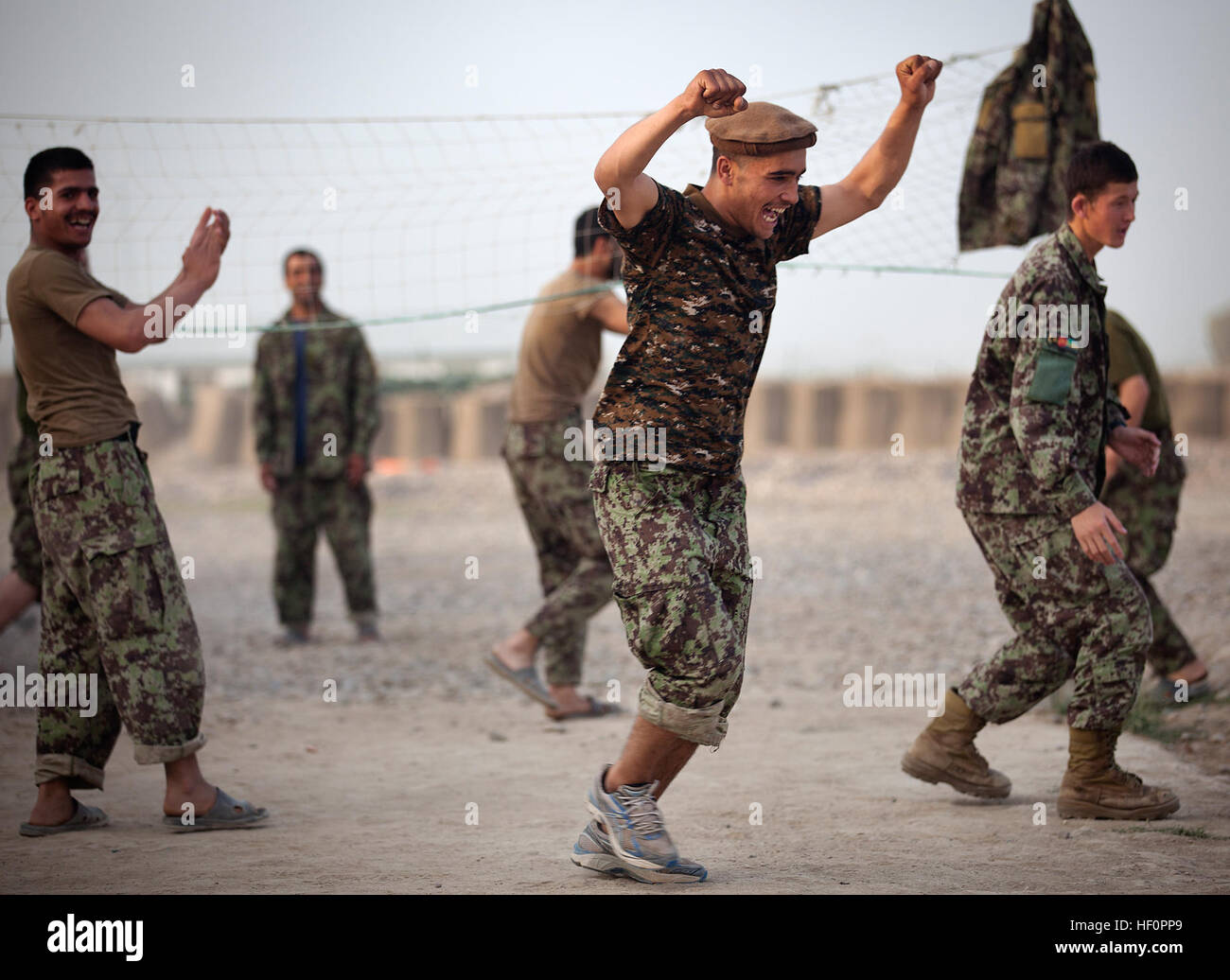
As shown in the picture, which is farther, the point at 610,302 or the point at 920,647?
the point at 920,647

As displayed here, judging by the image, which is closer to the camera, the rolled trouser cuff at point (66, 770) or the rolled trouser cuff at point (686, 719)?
the rolled trouser cuff at point (686, 719)

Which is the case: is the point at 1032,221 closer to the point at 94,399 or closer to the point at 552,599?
the point at 552,599

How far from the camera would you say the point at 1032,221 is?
20.2ft

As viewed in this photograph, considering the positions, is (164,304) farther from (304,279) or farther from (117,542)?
(304,279)

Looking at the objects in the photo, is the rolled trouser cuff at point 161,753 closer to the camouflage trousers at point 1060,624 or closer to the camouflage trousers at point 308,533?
the camouflage trousers at point 1060,624

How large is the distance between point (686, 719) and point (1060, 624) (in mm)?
1465

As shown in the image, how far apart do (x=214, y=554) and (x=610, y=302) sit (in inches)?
366

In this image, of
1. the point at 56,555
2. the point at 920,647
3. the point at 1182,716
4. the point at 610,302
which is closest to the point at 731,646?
the point at 56,555

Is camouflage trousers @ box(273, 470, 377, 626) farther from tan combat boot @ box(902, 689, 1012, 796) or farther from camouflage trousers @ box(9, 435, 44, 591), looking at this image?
tan combat boot @ box(902, 689, 1012, 796)

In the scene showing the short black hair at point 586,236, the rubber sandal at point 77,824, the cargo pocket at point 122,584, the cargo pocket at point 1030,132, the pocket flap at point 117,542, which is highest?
the cargo pocket at point 1030,132

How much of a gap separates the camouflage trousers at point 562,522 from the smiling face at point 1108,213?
2.64 metres

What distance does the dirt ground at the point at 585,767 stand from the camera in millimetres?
4051

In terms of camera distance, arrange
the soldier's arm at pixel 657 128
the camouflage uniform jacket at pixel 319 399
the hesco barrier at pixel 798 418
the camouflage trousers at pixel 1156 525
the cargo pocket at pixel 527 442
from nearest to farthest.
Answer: the soldier's arm at pixel 657 128
the camouflage trousers at pixel 1156 525
the cargo pocket at pixel 527 442
the camouflage uniform jacket at pixel 319 399
the hesco barrier at pixel 798 418

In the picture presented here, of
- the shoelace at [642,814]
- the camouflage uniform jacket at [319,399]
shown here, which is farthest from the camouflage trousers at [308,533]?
the shoelace at [642,814]
